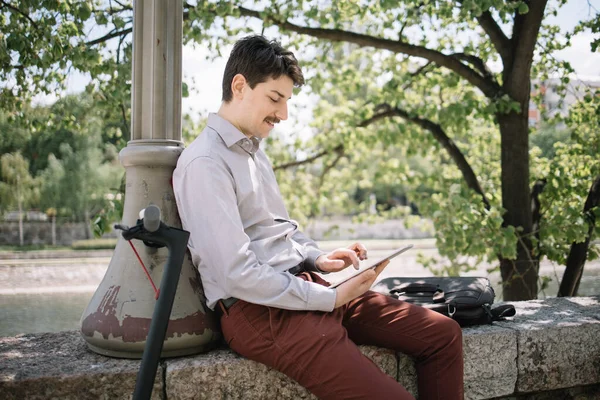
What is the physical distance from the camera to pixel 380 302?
2557 millimetres

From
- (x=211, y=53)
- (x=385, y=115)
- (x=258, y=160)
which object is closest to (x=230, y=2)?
(x=211, y=53)

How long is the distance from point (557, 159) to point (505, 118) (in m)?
2.01

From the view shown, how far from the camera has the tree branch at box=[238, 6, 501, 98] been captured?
22.3 ft

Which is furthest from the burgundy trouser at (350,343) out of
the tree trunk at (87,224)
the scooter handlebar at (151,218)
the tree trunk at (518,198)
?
the tree trunk at (87,224)

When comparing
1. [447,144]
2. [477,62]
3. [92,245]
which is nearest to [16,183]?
[92,245]

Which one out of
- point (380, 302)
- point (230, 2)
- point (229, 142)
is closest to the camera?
point (229, 142)

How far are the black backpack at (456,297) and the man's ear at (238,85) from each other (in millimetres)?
1349

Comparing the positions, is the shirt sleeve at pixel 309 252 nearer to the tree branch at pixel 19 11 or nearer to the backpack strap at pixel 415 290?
the backpack strap at pixel 415 290

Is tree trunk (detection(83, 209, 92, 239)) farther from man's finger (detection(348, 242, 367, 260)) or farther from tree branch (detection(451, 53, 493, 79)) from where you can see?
man's finger (detection(348, 242, 367, 260))

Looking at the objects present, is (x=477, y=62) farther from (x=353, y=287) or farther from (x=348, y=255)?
(x=353, y=287)

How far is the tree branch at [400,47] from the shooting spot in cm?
679

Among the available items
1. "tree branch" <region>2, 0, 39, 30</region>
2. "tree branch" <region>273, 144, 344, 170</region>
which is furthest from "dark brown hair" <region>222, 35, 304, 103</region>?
"tree branch" <region>273, 144, 344, 170</region>

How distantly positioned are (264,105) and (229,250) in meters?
0.64

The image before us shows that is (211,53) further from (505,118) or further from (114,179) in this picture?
(114,179)
